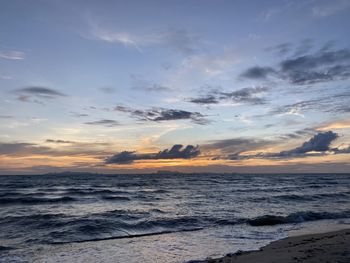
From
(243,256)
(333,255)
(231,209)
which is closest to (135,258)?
(243,256)

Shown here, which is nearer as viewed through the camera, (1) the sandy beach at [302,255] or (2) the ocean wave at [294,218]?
(1) the sandy beach at [302,255]

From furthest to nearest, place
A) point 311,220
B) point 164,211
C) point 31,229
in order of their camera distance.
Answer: point 164,211
point 311,220
point 31,229

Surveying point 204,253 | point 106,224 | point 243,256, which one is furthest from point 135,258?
point 106,224

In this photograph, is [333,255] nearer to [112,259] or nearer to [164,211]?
[112,259]

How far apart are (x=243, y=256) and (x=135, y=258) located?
393 cm

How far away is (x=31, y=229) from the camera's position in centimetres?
2017

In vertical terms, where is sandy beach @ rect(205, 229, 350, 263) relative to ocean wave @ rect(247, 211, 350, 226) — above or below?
above

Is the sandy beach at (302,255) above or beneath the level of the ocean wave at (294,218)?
above

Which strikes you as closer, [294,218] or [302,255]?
[302,255]

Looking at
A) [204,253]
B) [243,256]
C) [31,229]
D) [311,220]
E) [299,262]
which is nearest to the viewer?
[299,262]

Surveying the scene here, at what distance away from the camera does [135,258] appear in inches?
515

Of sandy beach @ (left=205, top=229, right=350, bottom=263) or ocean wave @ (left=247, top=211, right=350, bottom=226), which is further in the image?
ocean wave @ (left=247, top=211, right=350, bottom=226)

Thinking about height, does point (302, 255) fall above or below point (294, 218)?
above

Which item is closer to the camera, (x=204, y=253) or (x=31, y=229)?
(x=204, y=253)
